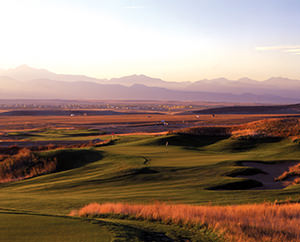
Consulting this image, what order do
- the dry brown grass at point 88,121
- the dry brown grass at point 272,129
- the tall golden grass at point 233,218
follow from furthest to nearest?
1. the dry brown grass at point 88,121
2. the dry brown grass at point 272,129
3. the tall golden grass at point 233,218

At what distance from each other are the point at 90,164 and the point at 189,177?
931cm

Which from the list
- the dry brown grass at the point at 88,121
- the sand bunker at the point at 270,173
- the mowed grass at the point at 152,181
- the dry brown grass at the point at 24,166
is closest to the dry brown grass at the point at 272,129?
the mowed grass at the point at 152,181

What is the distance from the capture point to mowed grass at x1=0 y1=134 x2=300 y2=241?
15.2 m

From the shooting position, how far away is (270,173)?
22.1 m

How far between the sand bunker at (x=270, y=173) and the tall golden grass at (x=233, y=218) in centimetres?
789

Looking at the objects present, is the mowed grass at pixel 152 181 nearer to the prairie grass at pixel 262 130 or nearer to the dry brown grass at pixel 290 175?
the prairie grass at pixel 262 130

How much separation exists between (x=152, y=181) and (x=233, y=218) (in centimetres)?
1051

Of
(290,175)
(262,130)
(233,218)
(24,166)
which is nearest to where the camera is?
(233,218)

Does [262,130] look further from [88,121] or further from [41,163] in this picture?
[88,121]

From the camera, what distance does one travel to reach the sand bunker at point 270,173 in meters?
19.7

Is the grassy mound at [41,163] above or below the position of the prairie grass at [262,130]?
below

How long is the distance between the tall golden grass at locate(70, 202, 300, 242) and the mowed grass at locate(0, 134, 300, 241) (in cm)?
142

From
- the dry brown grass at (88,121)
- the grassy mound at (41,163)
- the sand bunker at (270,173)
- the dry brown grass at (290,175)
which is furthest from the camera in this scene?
the dry brown grass at (88,121)

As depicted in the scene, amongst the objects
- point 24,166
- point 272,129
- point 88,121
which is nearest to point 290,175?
point 272,129
